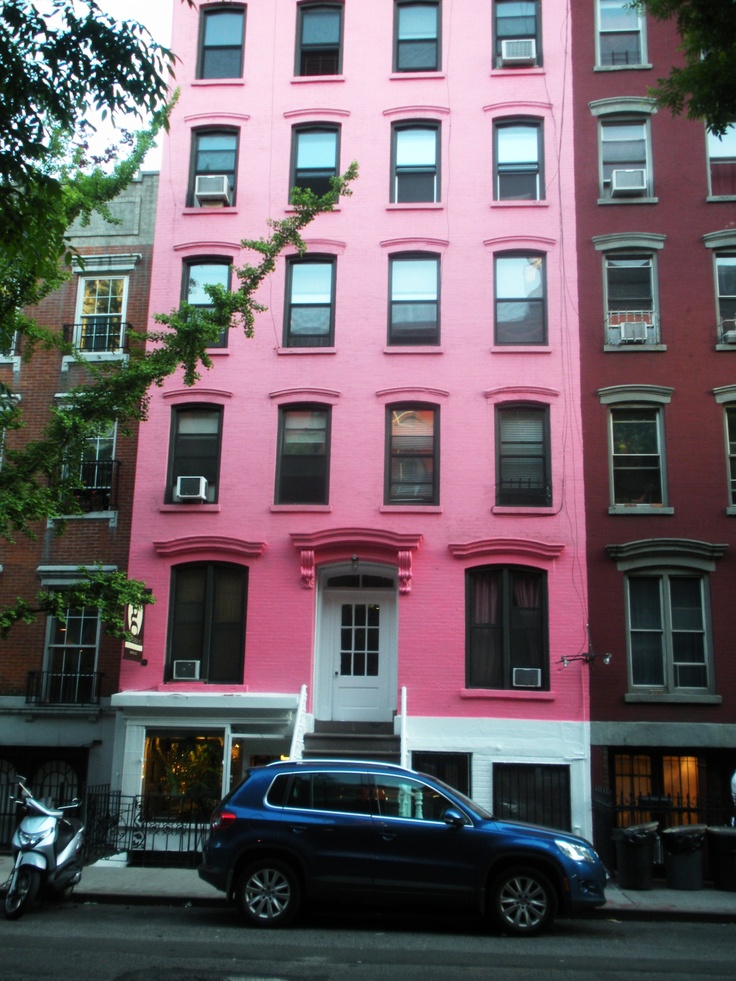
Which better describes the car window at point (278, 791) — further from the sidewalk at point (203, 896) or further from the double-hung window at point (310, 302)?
the double-hung window at point (310, 302)

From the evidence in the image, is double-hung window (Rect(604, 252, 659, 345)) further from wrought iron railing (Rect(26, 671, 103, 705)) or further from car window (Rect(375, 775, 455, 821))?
wrought iron railing (Rect(26, 671, 103, 705))

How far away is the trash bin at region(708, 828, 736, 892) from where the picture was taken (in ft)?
46.0

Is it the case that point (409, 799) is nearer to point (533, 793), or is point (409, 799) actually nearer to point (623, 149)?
point (533, 793)

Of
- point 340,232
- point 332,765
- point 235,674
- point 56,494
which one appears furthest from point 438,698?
point 340,232

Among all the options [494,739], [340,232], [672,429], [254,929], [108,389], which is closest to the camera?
[254,929]

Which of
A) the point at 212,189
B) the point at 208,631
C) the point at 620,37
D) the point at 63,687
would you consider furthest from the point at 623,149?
the point at 63,687

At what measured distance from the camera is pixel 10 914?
11.1 m

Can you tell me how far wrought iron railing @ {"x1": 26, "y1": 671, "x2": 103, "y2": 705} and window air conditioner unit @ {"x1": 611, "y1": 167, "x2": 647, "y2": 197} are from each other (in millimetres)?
13078

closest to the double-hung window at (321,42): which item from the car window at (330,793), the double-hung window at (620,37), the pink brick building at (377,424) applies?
the pink brick building at (377,424)

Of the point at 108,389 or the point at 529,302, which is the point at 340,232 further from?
the point at 108,389

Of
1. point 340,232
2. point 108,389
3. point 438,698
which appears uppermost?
point 340,232

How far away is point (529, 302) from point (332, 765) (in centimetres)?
1043

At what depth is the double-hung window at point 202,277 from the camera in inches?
758

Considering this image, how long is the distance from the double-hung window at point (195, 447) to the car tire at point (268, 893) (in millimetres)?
8314
